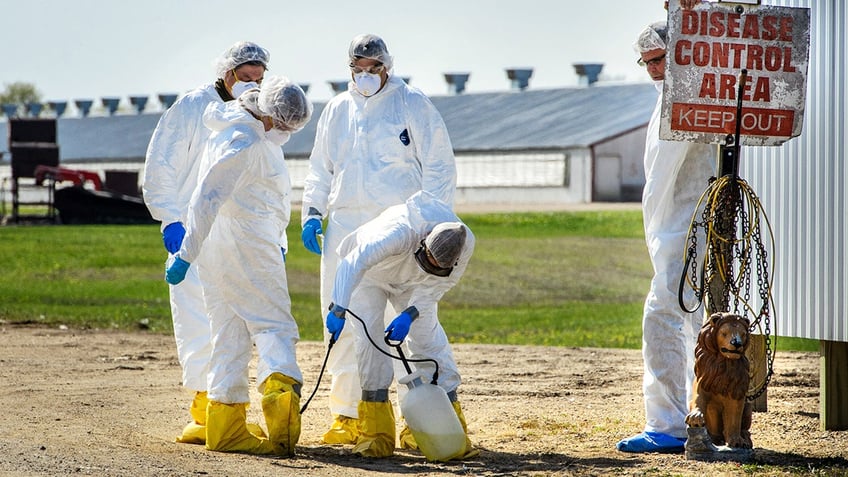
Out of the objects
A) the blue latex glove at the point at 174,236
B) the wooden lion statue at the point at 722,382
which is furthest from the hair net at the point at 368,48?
the wooden lion statue at the point at 722,382

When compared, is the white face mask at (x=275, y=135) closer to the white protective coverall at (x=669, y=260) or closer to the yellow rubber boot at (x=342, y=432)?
the yellow rubber boot at (x=342, y=432)

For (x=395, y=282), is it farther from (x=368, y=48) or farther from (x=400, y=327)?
(x=368, y=48)

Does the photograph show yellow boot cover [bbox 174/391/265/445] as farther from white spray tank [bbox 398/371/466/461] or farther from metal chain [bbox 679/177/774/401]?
metal chain [bbox 679/177/774/401]

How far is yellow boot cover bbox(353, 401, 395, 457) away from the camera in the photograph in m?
6.61

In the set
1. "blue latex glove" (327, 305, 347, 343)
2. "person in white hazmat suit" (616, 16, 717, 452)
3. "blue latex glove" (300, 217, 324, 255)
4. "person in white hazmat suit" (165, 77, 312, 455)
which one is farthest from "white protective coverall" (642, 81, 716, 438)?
"blue latex glove" (300, 217, 324, 255)

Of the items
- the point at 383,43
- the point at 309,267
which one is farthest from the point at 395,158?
the point at 309,267

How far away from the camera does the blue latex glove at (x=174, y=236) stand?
22.7ft

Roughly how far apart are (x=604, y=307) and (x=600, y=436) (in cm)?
1191

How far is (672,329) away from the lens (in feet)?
21.3

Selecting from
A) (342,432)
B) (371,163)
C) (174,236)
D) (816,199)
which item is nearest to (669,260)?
(816,199)

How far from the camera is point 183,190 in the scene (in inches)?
286

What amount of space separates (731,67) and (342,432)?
115 inches

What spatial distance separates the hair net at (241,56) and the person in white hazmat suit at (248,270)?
1.55ft

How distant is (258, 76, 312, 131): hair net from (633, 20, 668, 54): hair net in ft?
5.57
